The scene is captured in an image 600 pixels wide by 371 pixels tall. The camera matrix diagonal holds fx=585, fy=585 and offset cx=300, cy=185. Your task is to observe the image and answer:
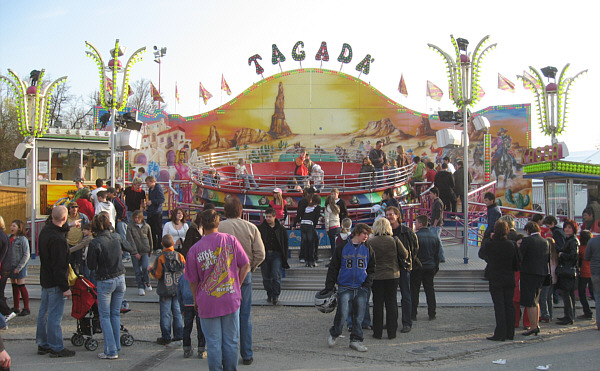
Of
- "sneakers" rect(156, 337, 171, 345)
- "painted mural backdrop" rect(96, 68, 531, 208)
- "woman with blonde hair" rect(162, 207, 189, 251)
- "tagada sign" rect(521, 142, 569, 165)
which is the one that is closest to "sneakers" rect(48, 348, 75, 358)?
"sneakers" rect(156, 337, 171, 345)

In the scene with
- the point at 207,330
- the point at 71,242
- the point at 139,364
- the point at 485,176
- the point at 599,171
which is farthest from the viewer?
the point at 485,176

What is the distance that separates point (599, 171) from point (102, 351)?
523 inches

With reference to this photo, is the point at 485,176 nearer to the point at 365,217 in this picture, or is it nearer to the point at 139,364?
the point at 365,217

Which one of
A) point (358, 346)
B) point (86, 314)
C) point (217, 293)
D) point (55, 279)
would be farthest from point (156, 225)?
point (217, 293)

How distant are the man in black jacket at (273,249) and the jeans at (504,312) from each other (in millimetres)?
4012

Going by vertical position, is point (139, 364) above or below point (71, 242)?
below

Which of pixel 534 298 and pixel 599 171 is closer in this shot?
pixel 534 298

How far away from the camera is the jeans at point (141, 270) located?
38.4 feet

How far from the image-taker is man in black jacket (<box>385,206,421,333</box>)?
8953 millimetres

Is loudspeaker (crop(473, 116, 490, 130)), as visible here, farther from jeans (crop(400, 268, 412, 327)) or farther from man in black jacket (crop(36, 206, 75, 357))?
man in black jacket (crop(36, 206, 75, 357))

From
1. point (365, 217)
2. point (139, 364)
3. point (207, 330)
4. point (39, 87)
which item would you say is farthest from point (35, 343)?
point (365, 217)

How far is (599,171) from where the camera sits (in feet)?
50.6

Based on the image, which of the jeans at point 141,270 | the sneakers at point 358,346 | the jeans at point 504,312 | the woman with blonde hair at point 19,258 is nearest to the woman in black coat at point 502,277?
the jeans at point 504,312

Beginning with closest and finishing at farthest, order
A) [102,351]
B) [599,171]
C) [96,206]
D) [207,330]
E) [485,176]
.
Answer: [207,330] < [102,351] < [96,206] < [599,171] < [485,176]
